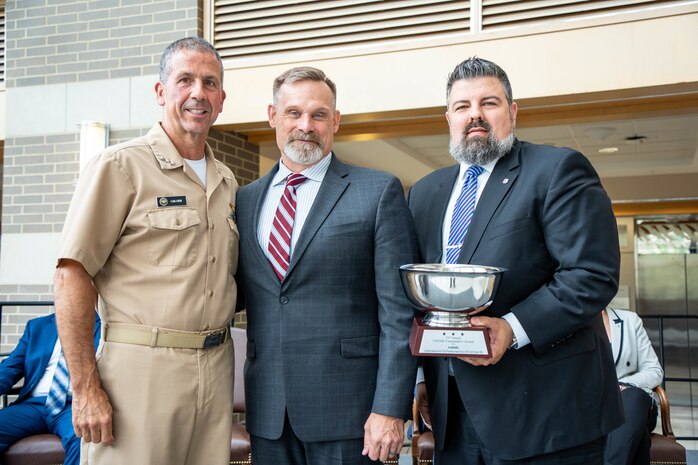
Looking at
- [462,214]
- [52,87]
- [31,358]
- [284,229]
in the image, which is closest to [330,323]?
[284,229]

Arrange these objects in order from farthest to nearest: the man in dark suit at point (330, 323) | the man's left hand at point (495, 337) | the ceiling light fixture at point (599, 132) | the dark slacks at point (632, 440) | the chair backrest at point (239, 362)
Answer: the ceiling light fixture at point (599, 132)
the chair backrest at point (239, 362)
the dark slacks at point (632, 440)
the man in dark suit at point (330, 323)
the man's left hand at point (495, 337)

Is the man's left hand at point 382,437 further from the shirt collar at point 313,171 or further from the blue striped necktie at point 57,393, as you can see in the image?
the blue striped necktie at point 57,393

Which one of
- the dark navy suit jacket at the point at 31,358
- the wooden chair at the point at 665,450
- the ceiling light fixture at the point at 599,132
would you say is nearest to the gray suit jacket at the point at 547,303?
the wooden chair at the point at 665,450

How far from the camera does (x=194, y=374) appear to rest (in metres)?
2.19

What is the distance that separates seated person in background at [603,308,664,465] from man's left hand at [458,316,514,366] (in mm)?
1723

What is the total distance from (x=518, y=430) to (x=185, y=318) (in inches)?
43.1

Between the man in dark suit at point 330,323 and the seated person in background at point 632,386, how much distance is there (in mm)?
1758

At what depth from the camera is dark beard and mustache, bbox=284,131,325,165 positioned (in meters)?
2.32

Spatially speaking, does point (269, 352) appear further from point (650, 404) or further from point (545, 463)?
point (650, 404)

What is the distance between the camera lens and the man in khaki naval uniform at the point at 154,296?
2074mm

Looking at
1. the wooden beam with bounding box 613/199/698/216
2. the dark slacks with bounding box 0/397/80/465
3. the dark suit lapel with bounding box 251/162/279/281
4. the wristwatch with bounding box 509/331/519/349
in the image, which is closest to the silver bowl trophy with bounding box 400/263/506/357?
the wristwatch with bounding box 509/331/519/349

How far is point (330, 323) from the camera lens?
2178 millimetres

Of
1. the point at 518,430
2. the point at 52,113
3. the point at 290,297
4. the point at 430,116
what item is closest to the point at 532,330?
the point at 518,430

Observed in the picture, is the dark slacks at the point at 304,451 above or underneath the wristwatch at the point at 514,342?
underneath
